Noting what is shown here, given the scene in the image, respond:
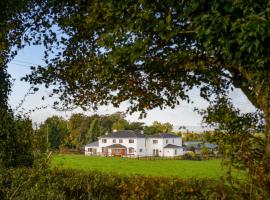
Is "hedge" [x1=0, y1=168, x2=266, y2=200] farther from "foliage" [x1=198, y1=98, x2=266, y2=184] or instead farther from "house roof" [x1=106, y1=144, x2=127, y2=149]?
"house roof" [x1=106, y1=144, x2=127, y2=149]

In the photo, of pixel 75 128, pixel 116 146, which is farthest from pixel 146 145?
pixel 75 128

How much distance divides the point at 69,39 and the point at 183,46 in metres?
4.66

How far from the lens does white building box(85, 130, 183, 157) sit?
482ft

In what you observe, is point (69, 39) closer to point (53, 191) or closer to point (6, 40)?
point (6, 40)

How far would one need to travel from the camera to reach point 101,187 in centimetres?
1043

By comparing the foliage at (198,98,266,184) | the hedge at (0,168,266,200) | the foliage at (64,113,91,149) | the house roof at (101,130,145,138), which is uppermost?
the house roof at (101,130,145,138)

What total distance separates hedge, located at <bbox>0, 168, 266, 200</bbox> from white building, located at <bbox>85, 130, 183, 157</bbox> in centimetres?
13393

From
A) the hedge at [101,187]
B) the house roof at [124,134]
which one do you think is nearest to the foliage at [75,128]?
the hedge at [101,187]

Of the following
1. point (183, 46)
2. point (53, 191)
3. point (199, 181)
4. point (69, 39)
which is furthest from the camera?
point (69, 39)

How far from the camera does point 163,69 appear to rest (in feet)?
40.8

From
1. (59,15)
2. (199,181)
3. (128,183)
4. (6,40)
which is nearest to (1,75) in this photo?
(6,40)

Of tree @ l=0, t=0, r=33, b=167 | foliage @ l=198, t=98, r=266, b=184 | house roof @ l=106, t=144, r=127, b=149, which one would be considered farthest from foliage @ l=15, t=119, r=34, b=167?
house roof @ l=106, t=144, r=127, b=149

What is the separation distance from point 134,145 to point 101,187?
137m

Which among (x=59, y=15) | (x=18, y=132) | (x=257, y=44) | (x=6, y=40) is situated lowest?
(x=18, y=132)
